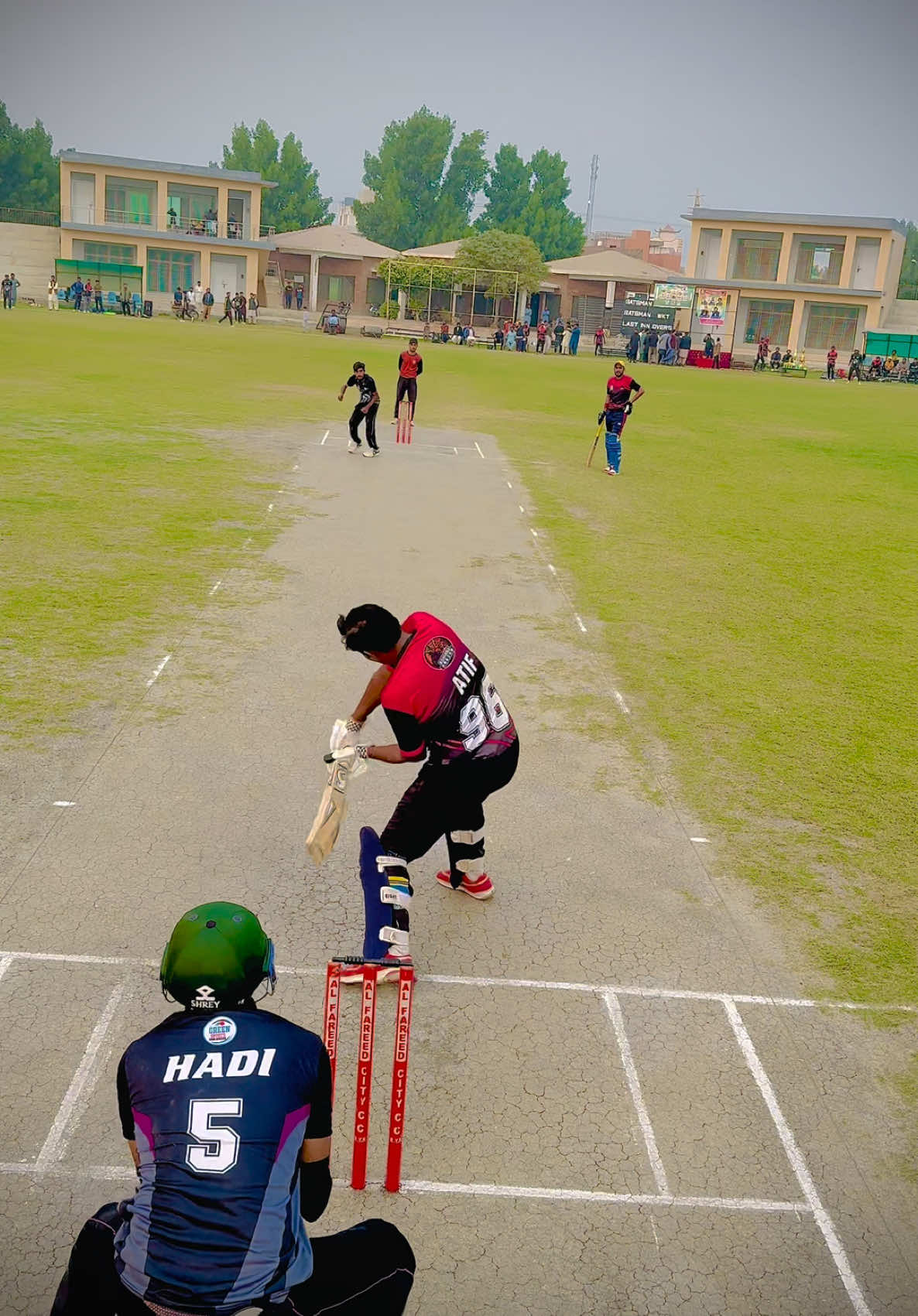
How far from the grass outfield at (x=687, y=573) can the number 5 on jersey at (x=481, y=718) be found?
92.3 inches

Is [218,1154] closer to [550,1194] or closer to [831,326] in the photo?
[550,1194]

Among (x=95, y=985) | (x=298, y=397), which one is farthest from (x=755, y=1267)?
(x=298, y=397)

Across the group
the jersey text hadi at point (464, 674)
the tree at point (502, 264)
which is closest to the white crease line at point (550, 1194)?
the jersey text hadi at point (464, 674)

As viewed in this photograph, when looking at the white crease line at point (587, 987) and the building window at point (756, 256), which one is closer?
the white crease line at point (587, 987)

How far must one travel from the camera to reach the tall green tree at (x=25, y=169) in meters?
104

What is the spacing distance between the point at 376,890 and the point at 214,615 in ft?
22.3

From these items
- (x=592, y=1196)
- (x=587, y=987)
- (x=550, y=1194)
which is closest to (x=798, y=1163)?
(x=592, y=1196)

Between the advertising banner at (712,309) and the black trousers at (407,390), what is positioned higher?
the advertising banner at (712,309)

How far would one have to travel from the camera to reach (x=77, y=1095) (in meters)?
5.25

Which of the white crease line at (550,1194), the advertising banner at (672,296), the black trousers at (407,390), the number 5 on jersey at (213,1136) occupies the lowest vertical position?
the white crease line at (550,1194)

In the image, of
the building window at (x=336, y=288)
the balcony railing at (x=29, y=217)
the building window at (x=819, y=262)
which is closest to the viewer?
the building window at (x=819, y=262)

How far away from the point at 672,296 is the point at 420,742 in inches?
2698

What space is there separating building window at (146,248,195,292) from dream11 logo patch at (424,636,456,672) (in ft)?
238

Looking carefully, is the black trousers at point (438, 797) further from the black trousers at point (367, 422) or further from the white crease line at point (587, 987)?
the black trousers at point (367, 422)
